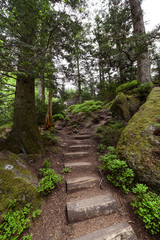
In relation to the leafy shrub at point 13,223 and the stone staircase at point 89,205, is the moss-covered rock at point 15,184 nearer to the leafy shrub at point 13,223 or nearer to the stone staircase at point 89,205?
the leafy shrub at point 13,223

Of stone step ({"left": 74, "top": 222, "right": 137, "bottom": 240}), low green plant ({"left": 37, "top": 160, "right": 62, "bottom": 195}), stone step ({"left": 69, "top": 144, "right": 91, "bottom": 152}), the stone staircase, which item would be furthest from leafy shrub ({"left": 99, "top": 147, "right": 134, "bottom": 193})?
stone step ({"left": 69, "top": 144, "right": 91, "bottom": 152})

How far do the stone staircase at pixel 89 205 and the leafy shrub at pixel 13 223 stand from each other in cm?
88

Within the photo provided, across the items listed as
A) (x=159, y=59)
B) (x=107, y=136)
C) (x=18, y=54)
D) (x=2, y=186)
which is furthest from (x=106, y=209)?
(x=159, y=59)

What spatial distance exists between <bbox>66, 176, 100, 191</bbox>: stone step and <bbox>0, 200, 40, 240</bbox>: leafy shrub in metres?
1.10

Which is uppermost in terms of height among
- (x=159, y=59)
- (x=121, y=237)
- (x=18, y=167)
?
(x=159, y=59)

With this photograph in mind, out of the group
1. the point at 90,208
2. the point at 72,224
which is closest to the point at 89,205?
the point at 90,208

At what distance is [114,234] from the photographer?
1.67m

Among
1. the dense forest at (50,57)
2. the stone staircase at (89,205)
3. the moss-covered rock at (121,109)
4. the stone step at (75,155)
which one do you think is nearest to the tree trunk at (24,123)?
the dense forest at (50,57)

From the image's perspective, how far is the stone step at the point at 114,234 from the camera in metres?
1.64

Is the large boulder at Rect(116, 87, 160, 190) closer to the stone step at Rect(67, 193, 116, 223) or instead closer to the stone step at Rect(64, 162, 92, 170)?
the stone step at Rect(67, 193, 116, 223)

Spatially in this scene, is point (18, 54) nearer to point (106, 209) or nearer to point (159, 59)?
point (106, 209)

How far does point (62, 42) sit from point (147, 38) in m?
3.59

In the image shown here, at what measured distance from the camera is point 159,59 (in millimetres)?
8695

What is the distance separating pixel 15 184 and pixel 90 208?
6.21 ft
